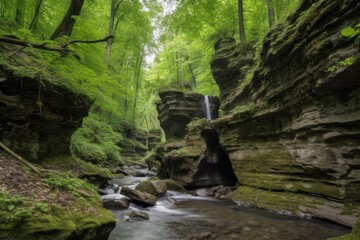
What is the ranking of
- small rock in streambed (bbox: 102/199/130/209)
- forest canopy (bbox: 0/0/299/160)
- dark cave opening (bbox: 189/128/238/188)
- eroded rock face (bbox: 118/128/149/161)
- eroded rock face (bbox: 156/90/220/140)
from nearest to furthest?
forest canopy (bbox: 0/0/299/160) < small rock in streambed (bbox: 102/199/130/209) < dark cave opening (bbox: 189/128/238/188) < eroded rock face (bbox: 156/90/220/140) < eroded rock face (bbox: 118/128/149/161)

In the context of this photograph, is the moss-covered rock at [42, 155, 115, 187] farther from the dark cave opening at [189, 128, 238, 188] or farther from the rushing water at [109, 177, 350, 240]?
the dark cave opening at [189, 128, 238, 188]

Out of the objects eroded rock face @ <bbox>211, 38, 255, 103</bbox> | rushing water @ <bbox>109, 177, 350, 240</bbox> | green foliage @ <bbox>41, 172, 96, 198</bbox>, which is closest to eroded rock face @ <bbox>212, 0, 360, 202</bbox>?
rushing water @ <bbox>109, 177, 350, 240</bbox>

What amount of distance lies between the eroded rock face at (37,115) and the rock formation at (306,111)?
26.1 feet

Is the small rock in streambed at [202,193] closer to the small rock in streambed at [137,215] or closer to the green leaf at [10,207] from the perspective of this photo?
the small rock in streambed at [137,215]

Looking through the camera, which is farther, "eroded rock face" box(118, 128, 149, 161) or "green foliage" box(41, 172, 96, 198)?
"eroded rock face" box(118, 128, 149, 161)

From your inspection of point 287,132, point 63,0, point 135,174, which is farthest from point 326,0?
point 135,174

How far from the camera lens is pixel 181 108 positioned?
68.0 ft

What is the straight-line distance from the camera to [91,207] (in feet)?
16.8

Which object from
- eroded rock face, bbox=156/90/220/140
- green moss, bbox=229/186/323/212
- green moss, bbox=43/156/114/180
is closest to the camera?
green moss, bbox=229/186/323/212

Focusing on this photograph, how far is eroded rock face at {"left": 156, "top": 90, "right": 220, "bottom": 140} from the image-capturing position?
20.8m

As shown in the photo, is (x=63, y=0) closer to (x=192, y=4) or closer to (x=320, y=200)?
(x=192, y=4)

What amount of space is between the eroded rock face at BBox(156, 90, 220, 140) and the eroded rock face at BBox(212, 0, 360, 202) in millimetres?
9056

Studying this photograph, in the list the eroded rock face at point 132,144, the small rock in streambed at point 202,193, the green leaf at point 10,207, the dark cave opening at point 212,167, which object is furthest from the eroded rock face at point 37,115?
the eroded rock face at point 132,144

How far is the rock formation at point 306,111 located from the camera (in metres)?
6.64
